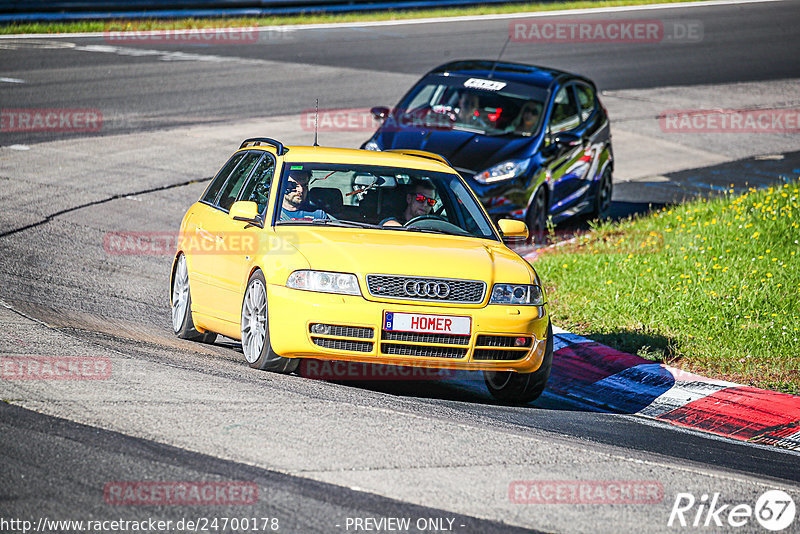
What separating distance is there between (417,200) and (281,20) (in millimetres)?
23810

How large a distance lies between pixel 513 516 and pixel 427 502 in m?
0.39

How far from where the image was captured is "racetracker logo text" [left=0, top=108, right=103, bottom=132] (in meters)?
18.3

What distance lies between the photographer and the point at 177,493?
16.9 ft

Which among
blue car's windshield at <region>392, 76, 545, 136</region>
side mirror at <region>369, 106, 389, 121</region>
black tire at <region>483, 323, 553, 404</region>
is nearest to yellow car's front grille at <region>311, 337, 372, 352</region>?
black tire at <region>483, 323, 553, 404</region>

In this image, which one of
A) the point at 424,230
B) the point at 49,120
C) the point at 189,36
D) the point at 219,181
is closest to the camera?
the point at 424,230

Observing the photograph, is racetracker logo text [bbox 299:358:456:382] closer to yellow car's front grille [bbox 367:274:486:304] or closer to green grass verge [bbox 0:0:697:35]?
yellow car's front grille [bbox 367:274:486:304]

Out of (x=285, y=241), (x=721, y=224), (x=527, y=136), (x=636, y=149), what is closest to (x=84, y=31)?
(x=636, y=149)

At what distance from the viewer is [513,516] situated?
208 inches

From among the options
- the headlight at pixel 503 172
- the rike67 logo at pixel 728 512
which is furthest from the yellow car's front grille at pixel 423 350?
the headlight at pixel 503 172

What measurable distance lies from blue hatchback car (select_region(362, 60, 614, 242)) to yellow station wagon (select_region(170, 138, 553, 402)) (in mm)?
4038

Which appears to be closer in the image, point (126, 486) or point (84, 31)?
point (126, 486)

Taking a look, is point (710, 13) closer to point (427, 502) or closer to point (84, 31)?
point (84, 31)

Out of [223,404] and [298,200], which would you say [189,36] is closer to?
[298,200]

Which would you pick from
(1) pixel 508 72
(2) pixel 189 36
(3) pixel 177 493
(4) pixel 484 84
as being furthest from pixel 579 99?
(2) pixel 189 36
